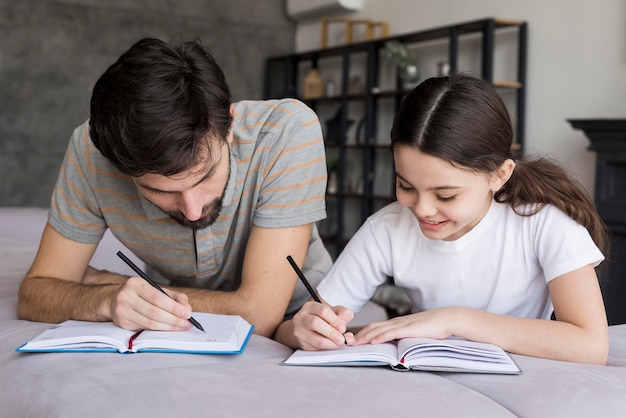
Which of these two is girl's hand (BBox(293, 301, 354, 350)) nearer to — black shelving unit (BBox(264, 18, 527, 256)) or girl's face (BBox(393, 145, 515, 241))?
girl's face (BBox(393, 145, 515, 241))

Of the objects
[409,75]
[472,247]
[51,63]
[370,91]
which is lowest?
[472,247]

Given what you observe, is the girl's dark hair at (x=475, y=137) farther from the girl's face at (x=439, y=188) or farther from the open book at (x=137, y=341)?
the open book at (x=137, y=341)

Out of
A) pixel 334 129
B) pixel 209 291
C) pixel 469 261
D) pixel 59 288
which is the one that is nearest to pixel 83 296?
pixel 59 288

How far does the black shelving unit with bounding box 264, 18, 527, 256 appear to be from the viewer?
4621 millimetres

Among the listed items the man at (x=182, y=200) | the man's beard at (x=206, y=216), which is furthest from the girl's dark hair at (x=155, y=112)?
the man's beard at (x=206, y=216)

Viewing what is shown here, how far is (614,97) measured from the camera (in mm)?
4043

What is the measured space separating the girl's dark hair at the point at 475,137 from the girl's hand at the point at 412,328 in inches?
12.1

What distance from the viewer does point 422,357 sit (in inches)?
47.5

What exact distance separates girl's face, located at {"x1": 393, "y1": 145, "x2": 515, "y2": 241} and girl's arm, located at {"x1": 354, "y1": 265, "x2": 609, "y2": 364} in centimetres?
21

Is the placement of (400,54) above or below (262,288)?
above

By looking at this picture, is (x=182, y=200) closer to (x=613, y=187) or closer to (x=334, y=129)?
(x=613, y=187)

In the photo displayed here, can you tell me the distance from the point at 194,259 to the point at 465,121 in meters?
0.72

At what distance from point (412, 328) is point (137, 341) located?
0.46m

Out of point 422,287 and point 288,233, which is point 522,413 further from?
point 288,233
